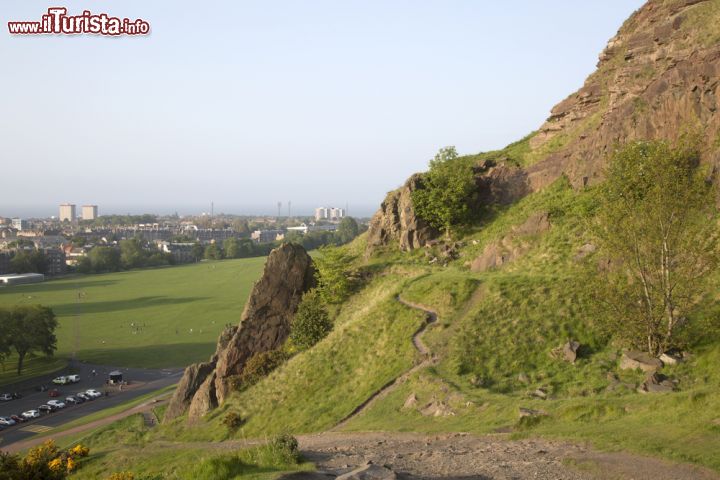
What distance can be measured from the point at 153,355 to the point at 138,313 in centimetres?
→ 3917

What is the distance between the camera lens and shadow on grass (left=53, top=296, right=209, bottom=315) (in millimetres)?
131375

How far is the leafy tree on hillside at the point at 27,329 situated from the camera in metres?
80.4

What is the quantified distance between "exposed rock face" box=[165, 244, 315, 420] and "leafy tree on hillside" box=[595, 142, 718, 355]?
84.4 ft

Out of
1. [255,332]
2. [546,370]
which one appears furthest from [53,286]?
[546,370]

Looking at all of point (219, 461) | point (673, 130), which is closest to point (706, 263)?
point (673, 130)

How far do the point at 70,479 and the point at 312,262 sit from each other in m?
25.0

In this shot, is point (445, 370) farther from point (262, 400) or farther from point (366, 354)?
point (262, 400)

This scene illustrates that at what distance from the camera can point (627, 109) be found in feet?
144

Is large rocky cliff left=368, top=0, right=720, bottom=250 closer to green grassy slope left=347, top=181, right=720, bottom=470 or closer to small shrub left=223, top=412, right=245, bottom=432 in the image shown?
green grassy slope left=347, top=181, right=720, bottom=470

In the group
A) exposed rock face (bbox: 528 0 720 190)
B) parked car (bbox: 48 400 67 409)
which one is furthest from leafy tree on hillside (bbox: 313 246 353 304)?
parked car (bbox: 48 400 67 409)

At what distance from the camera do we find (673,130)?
40.9m

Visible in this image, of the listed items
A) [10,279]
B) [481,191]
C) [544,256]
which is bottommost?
[10,279]

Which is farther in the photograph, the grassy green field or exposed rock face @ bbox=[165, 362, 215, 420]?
the grassy green field

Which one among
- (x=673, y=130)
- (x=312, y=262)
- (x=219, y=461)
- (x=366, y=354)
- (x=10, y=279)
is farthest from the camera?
(x=10, y=279)
